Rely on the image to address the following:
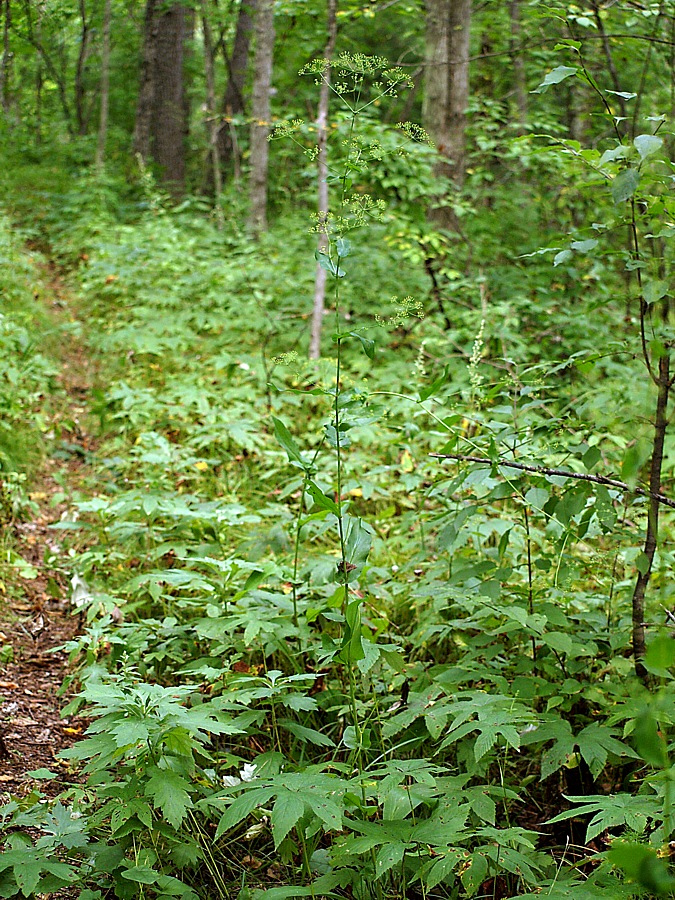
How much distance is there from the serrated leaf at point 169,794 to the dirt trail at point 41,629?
1.72 ft

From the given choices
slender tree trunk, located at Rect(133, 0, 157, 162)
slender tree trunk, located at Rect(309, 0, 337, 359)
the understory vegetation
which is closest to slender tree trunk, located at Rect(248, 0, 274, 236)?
slender tree trunk, located at Rect(309, 0, 337, 359)

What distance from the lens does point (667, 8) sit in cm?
396

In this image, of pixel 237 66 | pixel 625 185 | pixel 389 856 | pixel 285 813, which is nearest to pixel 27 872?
pixel 285 813

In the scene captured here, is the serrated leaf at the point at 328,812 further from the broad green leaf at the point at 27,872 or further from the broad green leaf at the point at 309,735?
the broad green leaf at the point at 27,872

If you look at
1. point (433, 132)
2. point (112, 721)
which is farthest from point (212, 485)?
point (433, 132)

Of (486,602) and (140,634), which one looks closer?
(486,602)

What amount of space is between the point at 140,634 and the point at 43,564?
1309mm

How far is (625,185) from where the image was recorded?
1962 millimetres

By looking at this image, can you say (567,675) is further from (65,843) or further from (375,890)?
(65,843)

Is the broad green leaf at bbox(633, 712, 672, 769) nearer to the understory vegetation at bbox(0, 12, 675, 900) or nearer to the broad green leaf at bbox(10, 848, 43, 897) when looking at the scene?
the understory vegetation at bbox(0, 12, 675, 900)

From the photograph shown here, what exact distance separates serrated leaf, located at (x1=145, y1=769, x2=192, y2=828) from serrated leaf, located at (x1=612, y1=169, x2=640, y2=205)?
1833 mm

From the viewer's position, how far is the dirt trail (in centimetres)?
262

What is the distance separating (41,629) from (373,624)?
66.5 inches

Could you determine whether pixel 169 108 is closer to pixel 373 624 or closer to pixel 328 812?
pixel 373 624
